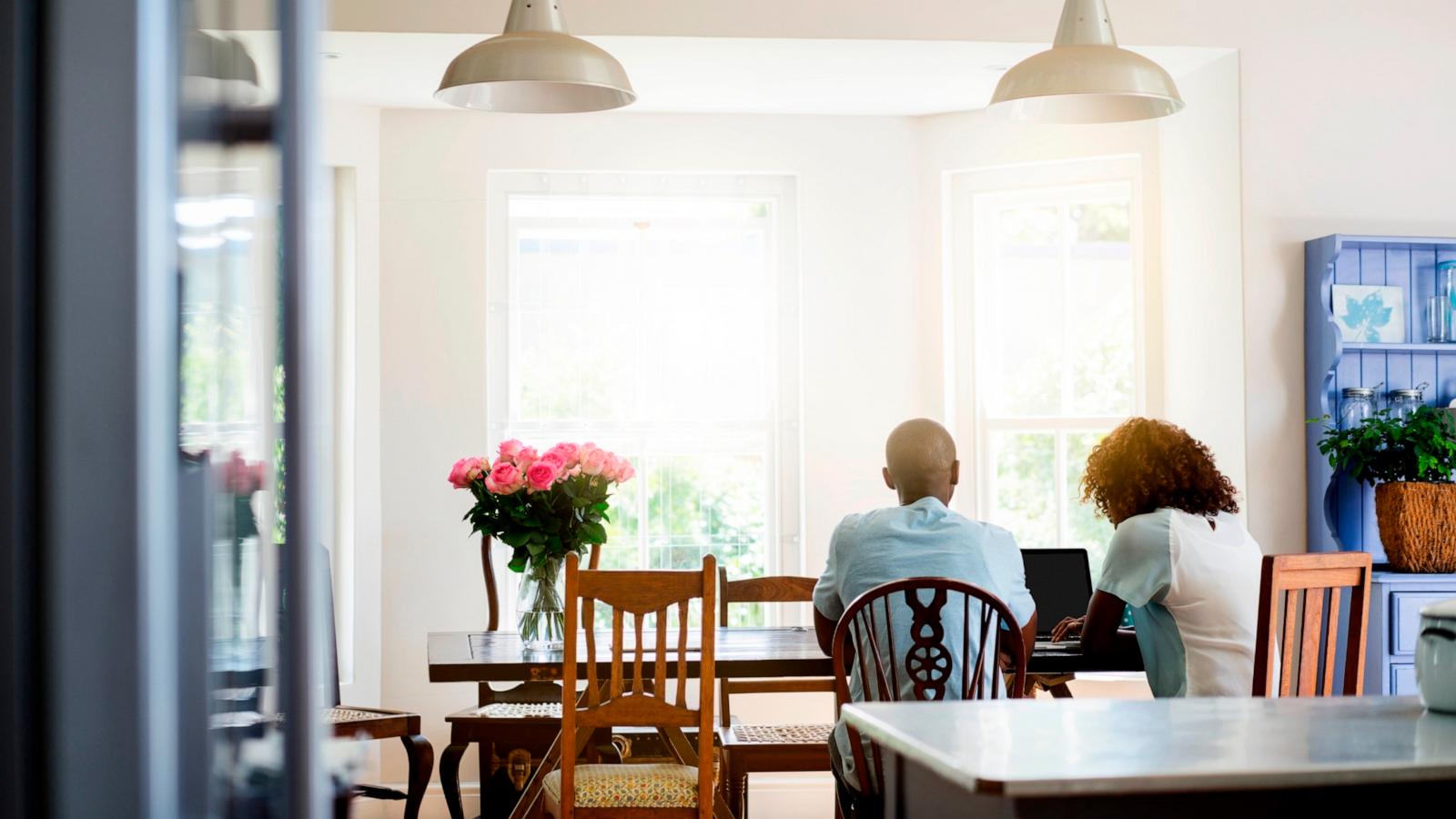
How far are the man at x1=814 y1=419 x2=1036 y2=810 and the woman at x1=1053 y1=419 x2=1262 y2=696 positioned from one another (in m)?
0.24

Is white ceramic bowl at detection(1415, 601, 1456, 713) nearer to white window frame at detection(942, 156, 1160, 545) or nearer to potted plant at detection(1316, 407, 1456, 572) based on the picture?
potted plant at detection(1316, 407, 1456, 572)

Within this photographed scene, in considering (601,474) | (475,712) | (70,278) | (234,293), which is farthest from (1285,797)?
(475,712)

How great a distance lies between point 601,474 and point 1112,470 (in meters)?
1.34

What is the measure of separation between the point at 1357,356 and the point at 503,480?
8.75ft

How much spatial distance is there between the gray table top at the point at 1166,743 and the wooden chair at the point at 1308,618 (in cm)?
73

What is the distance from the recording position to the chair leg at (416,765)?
3.83 metres

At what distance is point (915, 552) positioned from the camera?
9.43 ft

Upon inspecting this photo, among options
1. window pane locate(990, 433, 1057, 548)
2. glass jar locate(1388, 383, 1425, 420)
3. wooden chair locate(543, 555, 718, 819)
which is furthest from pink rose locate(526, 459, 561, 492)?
glass jar locate(1388, 383, 1425, 420)

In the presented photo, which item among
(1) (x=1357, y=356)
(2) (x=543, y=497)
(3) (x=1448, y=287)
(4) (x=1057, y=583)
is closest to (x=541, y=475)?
(2) (x=543, y=497)

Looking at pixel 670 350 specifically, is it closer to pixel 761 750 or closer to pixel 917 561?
pixel 761 750

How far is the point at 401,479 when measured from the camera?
492 cm

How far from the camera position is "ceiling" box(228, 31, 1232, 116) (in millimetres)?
4199

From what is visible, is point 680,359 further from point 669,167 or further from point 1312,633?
point 1312,633

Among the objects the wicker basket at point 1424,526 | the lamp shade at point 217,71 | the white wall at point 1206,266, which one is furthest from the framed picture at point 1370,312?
the lamp shade at point 217,71
